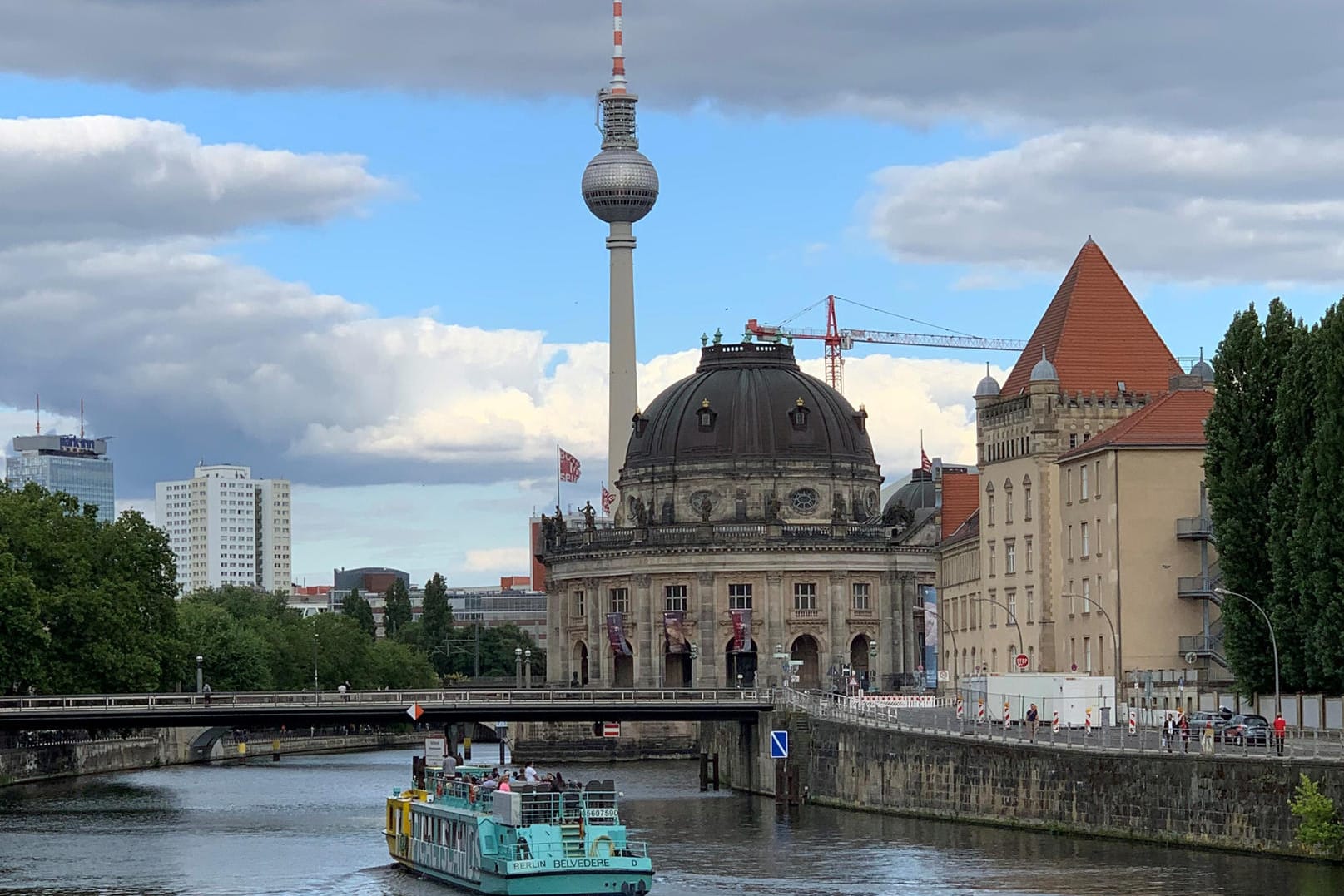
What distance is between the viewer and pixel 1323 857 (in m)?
73.1

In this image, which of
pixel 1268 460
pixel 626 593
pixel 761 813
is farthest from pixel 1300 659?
pixel 626 593

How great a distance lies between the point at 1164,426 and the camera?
119250 mm

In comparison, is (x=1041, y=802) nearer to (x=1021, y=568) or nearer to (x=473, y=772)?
(x=473, y=772)

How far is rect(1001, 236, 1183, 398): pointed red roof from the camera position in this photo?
137500 mm

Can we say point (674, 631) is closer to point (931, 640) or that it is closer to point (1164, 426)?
point (931, 640)

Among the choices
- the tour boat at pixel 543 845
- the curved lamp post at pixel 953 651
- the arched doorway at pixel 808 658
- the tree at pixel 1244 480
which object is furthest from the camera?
the arched doorway at pixel 808 658

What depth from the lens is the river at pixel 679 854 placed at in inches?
3014

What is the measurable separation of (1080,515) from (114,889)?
55096 millimetres

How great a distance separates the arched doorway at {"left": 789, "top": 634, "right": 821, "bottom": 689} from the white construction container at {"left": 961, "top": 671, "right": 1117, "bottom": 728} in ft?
304

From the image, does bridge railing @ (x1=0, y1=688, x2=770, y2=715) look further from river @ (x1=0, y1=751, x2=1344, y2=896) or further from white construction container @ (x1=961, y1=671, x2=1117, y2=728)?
white construction container @ (x1=961, y1=671, x2=1117, y2=728)

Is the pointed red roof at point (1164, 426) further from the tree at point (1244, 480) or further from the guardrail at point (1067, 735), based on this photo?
the tree at point (1244, 480)

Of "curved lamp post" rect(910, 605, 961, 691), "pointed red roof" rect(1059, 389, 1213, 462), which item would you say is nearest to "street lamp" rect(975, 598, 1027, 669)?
"pointed red roof" rect(1059, 389, 1213, 462)

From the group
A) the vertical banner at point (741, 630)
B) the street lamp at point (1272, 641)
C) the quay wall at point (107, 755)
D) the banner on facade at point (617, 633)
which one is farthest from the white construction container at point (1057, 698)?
the banner on facade at point (617, 633)

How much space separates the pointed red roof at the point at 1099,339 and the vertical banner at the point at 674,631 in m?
55.3
